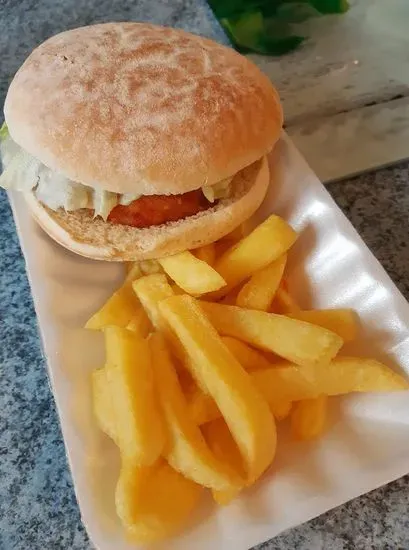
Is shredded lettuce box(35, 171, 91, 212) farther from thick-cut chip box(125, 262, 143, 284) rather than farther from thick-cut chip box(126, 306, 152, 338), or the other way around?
thick-cut chip box(126, 306, 152, 338)

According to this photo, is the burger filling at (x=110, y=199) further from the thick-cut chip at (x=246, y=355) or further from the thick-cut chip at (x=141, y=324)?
the thick-cut chip at (x=246, y=355)

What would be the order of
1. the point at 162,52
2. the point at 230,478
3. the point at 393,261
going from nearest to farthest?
the point at 230,478, the point at 162,52, the point at 393,261

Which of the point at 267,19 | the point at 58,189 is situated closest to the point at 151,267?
the point at 58,189

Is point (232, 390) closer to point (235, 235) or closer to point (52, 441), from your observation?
point (52, 441)

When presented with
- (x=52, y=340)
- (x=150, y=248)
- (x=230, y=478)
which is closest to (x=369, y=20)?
(x=150, y=248)

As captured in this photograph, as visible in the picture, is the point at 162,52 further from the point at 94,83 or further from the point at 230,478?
the point at 230,478

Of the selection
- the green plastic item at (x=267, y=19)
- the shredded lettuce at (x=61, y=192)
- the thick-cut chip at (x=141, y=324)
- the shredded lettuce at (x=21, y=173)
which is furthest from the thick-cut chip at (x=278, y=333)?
the green plastic item at (x=267, y=19)
